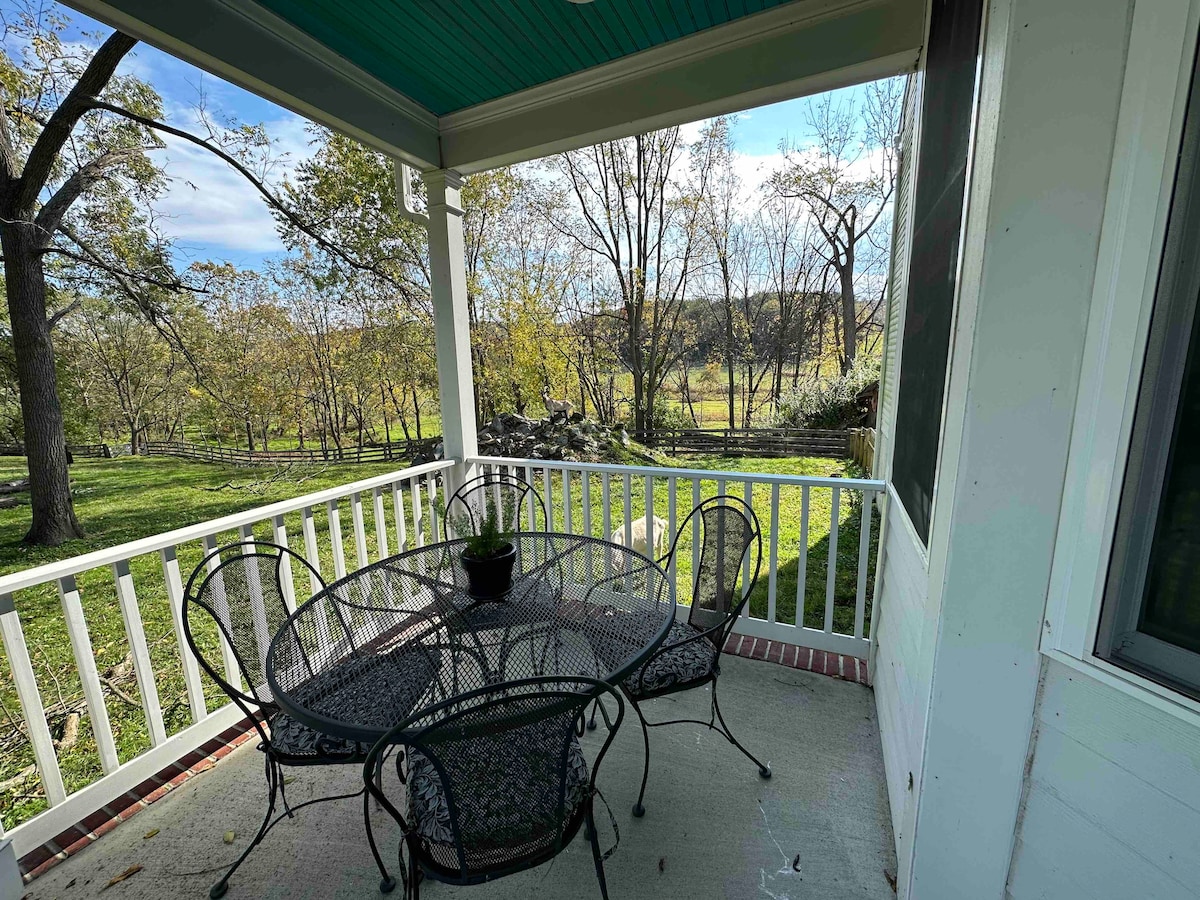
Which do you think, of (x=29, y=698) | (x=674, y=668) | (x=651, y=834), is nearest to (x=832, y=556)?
(x=674, y=668)

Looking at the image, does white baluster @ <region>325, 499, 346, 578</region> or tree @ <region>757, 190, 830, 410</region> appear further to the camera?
tree @ <region>757, 190, 830, 410</region>

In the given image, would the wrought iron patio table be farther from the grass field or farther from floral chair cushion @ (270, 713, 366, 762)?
the grass field

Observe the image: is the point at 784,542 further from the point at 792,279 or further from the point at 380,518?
the point at 792,279

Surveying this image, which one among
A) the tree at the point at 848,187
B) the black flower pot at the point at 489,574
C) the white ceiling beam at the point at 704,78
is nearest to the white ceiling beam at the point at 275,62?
the white ceiling beam at the point at 704,78

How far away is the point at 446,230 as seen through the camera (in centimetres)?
324

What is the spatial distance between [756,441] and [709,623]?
9356 mm

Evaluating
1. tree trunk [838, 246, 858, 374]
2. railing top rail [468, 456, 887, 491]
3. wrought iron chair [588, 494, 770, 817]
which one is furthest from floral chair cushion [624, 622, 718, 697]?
tree trunk [838, 246, 858, 374]

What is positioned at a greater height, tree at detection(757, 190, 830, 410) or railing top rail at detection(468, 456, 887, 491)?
tree at detection(757, 190, 830, 410)

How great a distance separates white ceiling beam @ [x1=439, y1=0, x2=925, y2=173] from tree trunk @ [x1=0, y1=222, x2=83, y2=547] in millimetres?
7884

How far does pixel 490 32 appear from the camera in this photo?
2.27m

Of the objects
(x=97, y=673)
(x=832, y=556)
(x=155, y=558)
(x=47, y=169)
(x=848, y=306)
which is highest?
(x=47, y=169)

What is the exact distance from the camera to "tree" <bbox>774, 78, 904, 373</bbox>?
11179mm

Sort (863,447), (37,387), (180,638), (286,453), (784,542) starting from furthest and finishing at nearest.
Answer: (286,453)
(863,447)
(37,387)
(784,542)
(180,638)

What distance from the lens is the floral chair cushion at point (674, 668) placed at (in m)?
1.72
